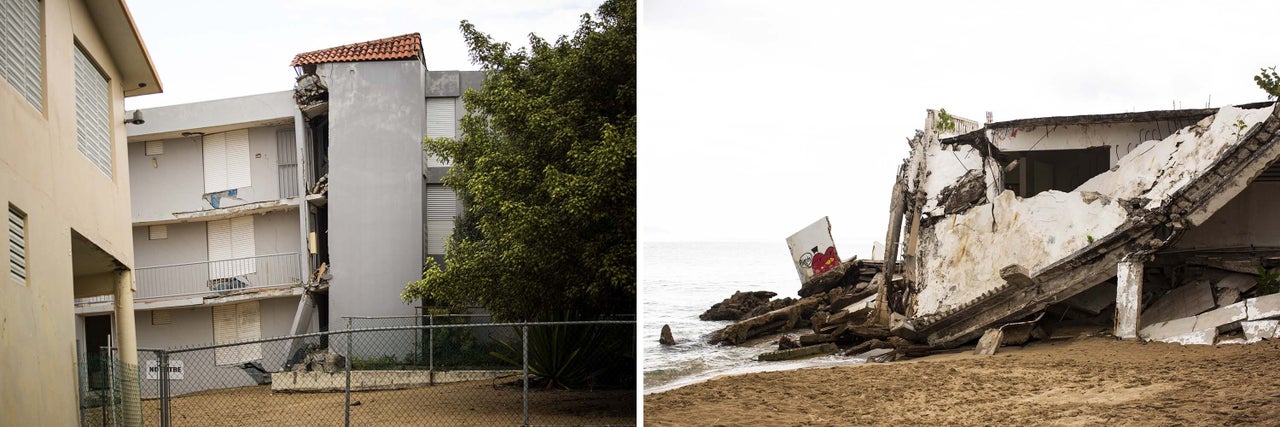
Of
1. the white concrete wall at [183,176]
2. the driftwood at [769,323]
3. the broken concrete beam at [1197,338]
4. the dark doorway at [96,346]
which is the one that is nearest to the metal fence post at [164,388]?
the dark doorway at [96,346]

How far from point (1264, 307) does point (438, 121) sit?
4.18m

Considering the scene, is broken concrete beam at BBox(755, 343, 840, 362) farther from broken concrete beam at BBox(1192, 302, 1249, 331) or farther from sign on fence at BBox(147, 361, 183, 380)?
sign on fence at BBox(147, 361, 183, 380)

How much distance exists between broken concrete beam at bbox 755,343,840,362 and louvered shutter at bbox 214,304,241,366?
3468 millimetres

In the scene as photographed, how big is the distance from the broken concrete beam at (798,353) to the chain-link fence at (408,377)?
4.26 ft

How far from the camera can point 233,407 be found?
3.68 metres

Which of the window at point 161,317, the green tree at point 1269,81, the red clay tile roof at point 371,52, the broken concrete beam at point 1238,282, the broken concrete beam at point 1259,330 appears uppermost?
the red clay tile roof at point 371,52

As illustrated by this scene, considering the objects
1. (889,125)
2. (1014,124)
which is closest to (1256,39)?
(1014,124)

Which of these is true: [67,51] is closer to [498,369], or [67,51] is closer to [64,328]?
[64,328]

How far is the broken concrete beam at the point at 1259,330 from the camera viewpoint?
470cm

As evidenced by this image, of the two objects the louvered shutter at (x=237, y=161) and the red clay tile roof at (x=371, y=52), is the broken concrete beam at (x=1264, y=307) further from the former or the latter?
the louvered shutter at (x=237, y=161)

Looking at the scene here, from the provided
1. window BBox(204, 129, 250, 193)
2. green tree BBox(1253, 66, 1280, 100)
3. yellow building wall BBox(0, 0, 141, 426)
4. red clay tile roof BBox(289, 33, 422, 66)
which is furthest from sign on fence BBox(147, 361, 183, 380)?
green tree BBox(1253, 66, 1280, 100)

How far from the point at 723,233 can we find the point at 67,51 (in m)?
4.32

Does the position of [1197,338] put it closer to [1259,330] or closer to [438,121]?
[1259,330]

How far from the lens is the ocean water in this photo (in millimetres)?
5865
